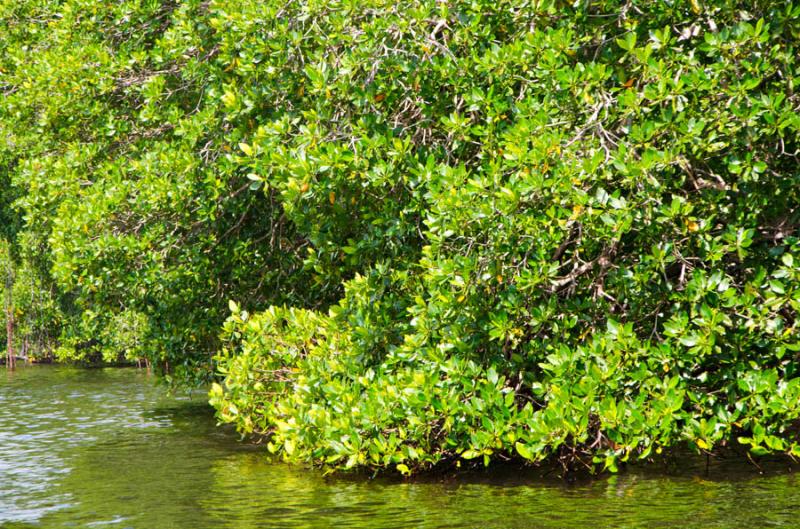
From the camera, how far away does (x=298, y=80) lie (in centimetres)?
1302

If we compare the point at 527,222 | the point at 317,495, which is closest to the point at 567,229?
the point at 527,222

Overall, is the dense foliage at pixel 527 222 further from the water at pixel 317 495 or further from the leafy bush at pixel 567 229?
the water at pixel 317 495

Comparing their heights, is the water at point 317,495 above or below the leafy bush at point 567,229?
below

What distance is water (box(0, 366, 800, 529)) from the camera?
30.2 feet

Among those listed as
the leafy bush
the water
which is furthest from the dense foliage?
the water

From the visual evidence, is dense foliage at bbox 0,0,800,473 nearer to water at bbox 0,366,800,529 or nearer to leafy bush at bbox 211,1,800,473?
leafy bush at bbox 211,1,800,473

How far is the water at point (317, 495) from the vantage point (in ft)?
30.2

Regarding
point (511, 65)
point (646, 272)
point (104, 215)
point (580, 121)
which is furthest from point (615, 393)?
point (104, 215)

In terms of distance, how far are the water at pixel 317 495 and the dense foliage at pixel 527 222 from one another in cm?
45

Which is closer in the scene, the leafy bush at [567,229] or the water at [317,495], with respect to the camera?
the water at [317,495]

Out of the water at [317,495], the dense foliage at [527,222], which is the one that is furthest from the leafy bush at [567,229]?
the water at [317,495]

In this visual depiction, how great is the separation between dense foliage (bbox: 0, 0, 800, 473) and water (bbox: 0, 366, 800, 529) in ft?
1.47

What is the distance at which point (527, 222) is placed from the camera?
9.63 metres

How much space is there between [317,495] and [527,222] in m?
3.74
